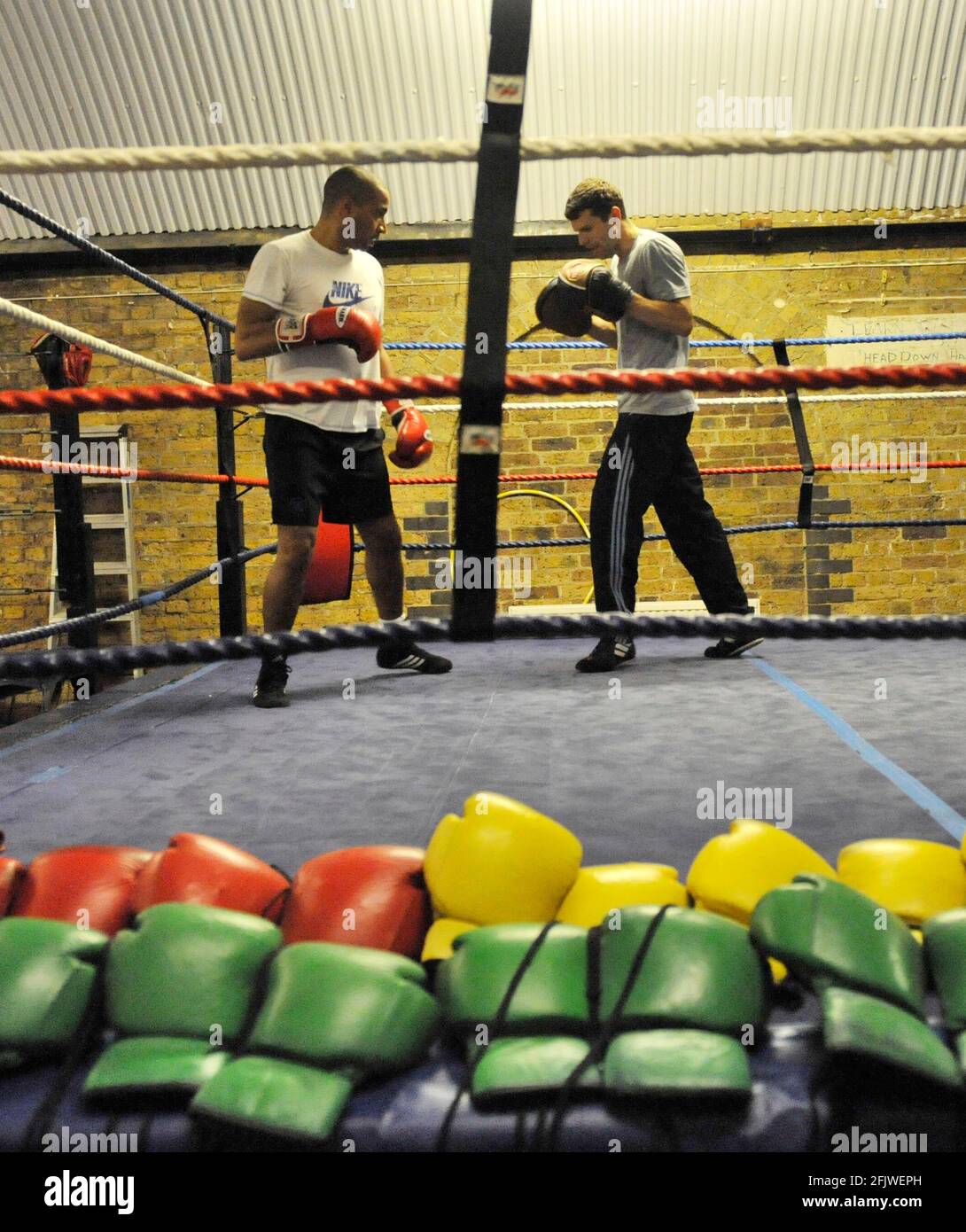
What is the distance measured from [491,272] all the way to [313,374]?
4.29 ft

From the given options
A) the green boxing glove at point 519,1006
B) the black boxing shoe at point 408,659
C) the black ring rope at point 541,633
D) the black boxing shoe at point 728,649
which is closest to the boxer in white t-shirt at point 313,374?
the black boxing shoe at point 408,659

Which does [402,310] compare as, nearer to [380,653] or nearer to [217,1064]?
[380,653]

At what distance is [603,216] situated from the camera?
7.04 feet

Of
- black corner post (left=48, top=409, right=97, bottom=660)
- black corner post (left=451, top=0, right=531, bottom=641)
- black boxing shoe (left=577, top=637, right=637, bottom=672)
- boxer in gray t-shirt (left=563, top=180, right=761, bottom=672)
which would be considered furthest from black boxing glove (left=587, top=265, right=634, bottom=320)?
black corner post (left=451, top=0, right=531, bottom=641)

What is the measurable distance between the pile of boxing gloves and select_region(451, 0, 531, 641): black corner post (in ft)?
0.76

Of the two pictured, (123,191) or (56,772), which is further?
(123,191)

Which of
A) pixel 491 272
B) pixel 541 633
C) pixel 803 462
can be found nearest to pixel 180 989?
pixel 541 633

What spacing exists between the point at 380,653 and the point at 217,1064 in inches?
70.5

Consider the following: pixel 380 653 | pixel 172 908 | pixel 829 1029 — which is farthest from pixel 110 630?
pixel 829 1029

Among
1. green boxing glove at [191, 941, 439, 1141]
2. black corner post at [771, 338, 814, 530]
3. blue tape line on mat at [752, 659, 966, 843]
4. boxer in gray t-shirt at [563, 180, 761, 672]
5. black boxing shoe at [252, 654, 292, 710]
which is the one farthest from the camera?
black corner post at [771, 338, 814, 530]

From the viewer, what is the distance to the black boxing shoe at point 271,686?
1988 mm

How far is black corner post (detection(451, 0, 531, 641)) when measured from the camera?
0.71 meters

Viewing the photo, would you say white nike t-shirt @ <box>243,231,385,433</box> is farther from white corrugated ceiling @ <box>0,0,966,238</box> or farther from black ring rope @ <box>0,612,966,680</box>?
white corrugated ceiling @ <box>0,0,966,238</box>

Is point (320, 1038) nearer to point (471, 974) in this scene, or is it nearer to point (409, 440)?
point (471, 974)
